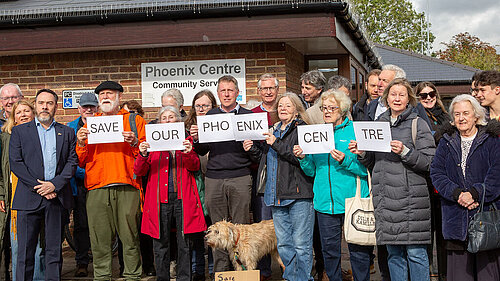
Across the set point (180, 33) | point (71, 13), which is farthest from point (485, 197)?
point (71, 13)

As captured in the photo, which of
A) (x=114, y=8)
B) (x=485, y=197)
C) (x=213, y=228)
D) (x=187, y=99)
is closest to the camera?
(x=485, y=197)

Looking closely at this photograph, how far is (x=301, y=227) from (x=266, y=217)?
2.70 feet

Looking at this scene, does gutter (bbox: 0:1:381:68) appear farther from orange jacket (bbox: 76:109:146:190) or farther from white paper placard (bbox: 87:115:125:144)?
white paper placard (bbox: 87:115:125:144)

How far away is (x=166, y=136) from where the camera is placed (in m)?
5.61

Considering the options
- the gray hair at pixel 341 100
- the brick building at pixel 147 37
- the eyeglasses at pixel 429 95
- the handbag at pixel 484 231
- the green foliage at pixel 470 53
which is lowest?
the handbag at pixel 484 231

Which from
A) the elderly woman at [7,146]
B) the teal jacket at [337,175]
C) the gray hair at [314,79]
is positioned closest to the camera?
the teal jacket at [337,175]

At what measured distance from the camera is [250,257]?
18.6 feet

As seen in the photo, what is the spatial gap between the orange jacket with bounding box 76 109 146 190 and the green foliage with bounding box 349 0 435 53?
47.4 metres

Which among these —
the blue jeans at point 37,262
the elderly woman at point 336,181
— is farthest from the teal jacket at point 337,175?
the blue jeans at point 37,262

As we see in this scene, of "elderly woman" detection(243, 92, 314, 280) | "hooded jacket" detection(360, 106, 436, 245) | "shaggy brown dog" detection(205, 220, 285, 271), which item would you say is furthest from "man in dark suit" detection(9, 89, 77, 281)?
"hooded jacket" detection(360, 106, 436, 245)

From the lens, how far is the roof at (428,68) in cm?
2211

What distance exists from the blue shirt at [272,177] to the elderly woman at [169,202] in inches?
34.8

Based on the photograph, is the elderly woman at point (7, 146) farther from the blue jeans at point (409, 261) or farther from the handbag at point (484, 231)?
the handbag at point (484, 231)

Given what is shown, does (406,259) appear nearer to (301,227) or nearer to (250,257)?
(301,227)
